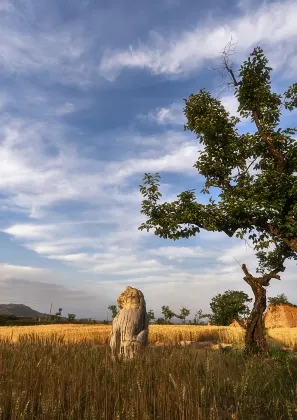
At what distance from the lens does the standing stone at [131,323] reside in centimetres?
948

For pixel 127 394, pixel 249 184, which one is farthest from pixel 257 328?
pixel 127 394

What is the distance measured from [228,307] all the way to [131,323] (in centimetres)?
3923

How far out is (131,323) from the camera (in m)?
9.70

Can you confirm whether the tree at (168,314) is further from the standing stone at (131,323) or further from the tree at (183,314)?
the standing stone at (131,323)

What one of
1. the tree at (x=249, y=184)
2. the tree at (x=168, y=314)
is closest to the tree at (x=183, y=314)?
the tree at (x=168, y=314)

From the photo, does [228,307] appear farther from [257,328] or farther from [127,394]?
[127,394]

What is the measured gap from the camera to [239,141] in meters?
21.7

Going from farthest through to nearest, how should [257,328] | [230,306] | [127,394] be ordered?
[230,306]
[257,328]
[127,394]

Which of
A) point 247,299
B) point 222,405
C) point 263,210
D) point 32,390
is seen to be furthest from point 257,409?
point 247,299

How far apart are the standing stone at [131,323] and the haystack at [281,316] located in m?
39.8

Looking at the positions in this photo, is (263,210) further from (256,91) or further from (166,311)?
(166,311)

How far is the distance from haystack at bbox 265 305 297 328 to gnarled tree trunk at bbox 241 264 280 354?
29.9 m

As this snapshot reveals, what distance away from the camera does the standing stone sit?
948 centimetres

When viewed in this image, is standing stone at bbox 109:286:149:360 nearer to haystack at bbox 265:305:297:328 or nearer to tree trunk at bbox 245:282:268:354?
tree trunk at bbox 245:282:268:354
